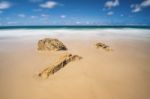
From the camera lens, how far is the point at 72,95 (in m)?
2.99

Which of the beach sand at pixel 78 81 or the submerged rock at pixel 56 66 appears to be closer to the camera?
the beach sand at pixel 78 81

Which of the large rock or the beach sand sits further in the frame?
the large rock

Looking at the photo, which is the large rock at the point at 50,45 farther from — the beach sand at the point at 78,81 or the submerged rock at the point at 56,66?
the submerged rock at the point at 56,66

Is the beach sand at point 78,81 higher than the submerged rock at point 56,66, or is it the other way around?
the submerged rock at point 56,66

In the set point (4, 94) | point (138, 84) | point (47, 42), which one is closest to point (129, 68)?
point (138, 84)

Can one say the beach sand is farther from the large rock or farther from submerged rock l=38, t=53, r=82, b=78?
the large rock

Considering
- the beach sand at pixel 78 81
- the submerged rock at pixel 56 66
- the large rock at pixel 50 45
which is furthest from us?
the large rock at pixel 50 45

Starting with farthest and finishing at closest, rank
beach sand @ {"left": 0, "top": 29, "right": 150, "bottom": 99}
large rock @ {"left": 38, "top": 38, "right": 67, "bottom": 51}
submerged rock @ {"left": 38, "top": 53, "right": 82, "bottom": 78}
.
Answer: large rock @ {"left": 38, "top": 38, "right": 67, "bottom": 51} → submerged rock @ {"left": 38, "top": 53, "right": 82, "bottom": 78} → beach sand @ {"left": 0, "top": 29, "right": 150, "bottom": 99}

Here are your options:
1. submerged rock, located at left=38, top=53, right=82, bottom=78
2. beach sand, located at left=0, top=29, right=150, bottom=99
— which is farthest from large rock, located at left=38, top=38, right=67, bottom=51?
submerged rock, located at left=38, top=53, right=82, bottom=78

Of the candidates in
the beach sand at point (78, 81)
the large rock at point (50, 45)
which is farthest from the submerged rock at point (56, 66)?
the large rock at point (50, 45)

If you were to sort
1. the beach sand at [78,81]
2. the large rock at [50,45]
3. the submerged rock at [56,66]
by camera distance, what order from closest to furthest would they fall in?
the beach sand at [78,81], the submerged rock at [56,66], the large rock at [50,45]

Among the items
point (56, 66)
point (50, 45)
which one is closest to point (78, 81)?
point (56, 66)

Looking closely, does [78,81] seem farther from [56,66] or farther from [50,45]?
[50,45]

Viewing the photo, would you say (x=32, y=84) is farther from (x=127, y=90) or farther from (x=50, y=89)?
(x=127, y=90)
